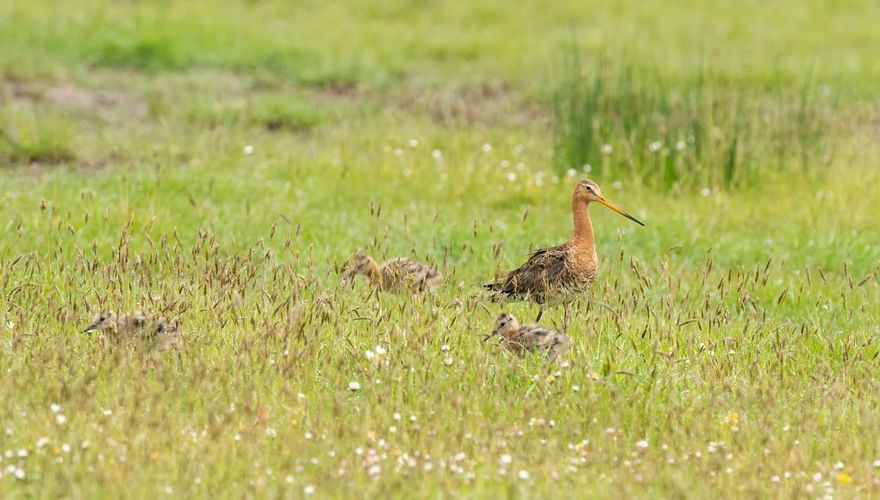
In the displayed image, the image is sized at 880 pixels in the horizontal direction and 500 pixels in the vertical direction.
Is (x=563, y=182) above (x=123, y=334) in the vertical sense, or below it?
below

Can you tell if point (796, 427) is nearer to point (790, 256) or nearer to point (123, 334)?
point (123, 334)

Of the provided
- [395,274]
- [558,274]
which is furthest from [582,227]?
[395,274]

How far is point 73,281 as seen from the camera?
29.5 feet

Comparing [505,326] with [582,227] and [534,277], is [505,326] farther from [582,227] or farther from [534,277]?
[582,227]

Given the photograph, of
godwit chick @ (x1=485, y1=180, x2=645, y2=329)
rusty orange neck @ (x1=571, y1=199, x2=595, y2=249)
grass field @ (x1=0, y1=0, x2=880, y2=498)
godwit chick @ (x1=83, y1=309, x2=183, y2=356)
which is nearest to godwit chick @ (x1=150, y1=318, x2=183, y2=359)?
godwit chick @ (x1=83, y1=309, x2=183, y2=356)

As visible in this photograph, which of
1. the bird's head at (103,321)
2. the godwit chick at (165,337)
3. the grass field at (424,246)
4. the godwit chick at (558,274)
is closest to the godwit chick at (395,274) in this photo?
the grass field at (424,246)

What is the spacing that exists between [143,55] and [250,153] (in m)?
4.63

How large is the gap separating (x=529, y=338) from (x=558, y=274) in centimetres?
116

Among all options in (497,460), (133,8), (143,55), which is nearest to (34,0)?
(133,8)

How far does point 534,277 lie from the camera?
369 inches

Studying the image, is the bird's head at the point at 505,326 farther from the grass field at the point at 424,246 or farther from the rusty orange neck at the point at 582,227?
the rusty orange neck at the point at 582,227

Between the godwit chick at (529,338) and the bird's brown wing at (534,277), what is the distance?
2.65ft

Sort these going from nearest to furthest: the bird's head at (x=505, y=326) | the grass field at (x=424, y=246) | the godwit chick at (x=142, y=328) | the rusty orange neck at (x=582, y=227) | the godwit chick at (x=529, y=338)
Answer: the grass field at (x=424, y=246), the godwit chick at (x=142, y=328), the godwit chick at (x=529, y=338), the bird's head at (x=505, y=326), the rusty orange neck at (x=582, y=227)

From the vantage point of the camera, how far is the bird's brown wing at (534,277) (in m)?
9.30
